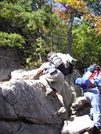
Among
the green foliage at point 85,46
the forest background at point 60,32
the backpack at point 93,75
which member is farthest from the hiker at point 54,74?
the green foliage at point 85,46

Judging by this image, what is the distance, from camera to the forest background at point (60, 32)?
7.92 meters

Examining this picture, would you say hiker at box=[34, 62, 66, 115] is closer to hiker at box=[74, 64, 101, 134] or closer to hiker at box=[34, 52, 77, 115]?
hiker at box=[34, 52, 77, 115]

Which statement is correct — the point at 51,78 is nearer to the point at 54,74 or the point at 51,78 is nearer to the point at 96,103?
the point at 54,74

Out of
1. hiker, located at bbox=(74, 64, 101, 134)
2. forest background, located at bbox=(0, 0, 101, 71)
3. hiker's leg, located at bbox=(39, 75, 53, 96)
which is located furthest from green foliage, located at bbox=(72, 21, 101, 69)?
hiker, located at bbox=(74, 64, 101, 134)

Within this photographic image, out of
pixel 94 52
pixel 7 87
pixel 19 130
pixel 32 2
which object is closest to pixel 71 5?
pixel 94 52

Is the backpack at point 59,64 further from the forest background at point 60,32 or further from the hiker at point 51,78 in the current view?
the forest background at point 60,32

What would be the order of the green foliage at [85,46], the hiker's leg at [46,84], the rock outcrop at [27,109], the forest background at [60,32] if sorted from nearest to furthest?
the rock outcrop at [27,109] → the hiker's leg at [46,84] → the forest background at [60,32] → the green foliage at [85,46]

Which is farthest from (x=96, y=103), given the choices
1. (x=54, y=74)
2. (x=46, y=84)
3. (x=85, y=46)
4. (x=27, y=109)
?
(x=85, y=46)

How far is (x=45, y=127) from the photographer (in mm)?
5004

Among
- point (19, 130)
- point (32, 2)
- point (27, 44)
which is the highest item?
point (32, 2)

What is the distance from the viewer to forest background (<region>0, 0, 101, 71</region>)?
792 centimetres

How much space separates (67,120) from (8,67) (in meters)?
4.18

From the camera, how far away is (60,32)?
30.4ft

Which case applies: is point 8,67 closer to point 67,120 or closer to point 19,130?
point 67,120
